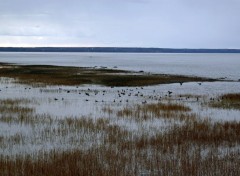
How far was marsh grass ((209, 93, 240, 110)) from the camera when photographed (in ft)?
97.9

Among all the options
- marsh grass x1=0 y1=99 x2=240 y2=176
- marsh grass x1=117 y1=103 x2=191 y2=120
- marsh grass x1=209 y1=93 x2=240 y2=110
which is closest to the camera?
marsh grass x1=0 y1=99 x2=240 y2=176

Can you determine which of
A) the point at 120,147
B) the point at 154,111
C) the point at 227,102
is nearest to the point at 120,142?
the point at 120,147

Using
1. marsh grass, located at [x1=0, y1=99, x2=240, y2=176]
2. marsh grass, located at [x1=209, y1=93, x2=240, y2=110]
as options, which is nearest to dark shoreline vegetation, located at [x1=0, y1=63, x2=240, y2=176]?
marsh grass, located at [x1=0, y1=99, x2=240, y2=176]

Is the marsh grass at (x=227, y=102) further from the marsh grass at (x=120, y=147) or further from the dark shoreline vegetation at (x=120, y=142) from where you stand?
the marsh grass at (x=120, y=147)

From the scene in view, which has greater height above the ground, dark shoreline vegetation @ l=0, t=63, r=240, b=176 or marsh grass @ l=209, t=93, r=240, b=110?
dark shoreline vegetation @ l=0, t=63, r=240, b=176

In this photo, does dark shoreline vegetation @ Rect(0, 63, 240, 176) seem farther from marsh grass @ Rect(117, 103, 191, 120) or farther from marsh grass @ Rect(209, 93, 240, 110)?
marsh grass @ Rect(209, 93, 240, 110)

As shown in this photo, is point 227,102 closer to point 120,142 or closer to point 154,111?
point 154,111

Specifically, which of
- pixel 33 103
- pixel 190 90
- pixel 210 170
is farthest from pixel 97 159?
pixel 190 90

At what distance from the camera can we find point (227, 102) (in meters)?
32.2

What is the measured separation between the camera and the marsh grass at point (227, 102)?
29.8 m

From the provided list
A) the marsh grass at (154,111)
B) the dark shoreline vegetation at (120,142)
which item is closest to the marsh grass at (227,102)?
the dark shoreline vegetation at (120,142)

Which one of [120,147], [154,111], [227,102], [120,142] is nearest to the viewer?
[120,147]

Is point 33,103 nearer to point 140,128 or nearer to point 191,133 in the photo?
point 140,128

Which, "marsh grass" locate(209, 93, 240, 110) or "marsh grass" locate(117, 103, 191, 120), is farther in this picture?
"marsh grass" locate(209, 93, 240, 110)
